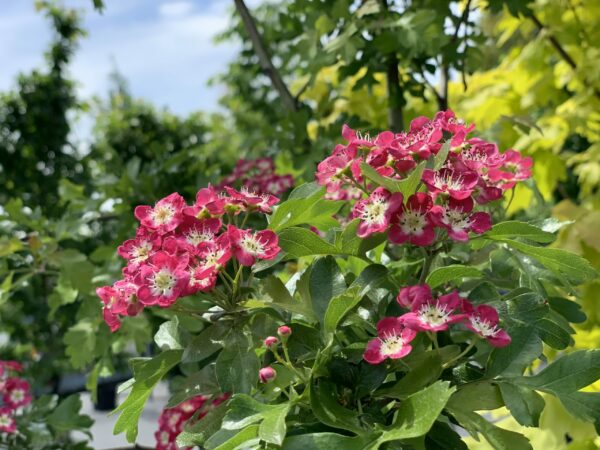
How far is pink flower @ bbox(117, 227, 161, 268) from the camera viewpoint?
87cm

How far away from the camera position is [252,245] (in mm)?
840

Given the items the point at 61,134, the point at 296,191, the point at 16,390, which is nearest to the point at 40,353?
the point at 61,134

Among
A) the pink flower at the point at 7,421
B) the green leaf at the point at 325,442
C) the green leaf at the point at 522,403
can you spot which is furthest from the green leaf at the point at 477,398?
the pink flower at the point at 7,421

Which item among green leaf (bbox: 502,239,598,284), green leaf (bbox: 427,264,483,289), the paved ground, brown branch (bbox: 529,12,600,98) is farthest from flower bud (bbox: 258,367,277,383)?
the paved ground

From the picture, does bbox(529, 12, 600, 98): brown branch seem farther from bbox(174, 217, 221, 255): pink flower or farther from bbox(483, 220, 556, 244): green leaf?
bbox(174, 217, 221, 255): pink flower

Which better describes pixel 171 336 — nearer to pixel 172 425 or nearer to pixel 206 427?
pixel 206 427

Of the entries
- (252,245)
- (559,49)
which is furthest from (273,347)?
(559,49)

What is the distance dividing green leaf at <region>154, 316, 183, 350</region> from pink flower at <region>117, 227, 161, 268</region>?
102 mm

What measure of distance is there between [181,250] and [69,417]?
1.17 metres

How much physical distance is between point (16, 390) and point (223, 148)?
8198 millimetres

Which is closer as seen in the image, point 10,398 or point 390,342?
point 390,342

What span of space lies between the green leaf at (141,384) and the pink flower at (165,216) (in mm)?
150

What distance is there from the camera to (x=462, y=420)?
0.76 meters

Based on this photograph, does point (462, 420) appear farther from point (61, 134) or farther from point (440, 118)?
point (61, 134)
